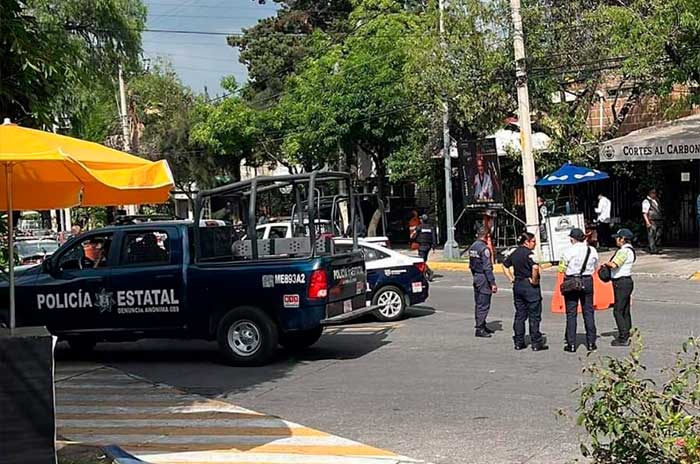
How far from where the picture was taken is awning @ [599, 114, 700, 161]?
23406 millimetres

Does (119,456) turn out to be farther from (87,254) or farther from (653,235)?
(653,235)

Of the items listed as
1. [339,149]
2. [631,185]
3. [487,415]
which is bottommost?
[487,415]

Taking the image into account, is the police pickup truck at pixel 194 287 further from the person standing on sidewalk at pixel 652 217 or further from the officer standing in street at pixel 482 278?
the person standing on sidewalk at pixel 652 217

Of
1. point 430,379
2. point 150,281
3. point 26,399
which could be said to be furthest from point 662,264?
point 26,399

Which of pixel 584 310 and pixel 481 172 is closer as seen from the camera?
pixel 584 310

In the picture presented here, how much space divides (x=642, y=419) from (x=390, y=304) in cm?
1033

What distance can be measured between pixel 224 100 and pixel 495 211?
1757 cm

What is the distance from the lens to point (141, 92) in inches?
2205

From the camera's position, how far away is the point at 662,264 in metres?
22.3

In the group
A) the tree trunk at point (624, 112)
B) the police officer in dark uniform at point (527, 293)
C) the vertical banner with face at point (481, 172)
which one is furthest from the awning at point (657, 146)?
the police officer in dark uniform at point (527, 293)

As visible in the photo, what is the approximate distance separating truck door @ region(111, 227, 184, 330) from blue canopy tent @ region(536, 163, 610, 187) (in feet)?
48.4

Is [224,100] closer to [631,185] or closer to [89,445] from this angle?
[631,185]

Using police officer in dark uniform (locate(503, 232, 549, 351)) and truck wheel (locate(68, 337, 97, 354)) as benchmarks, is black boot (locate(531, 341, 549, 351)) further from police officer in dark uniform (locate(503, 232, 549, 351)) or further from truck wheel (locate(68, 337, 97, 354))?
truck wheel (locate(68, 337, 97, 354))

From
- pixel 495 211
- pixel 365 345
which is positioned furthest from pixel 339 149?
pixel 365 345
